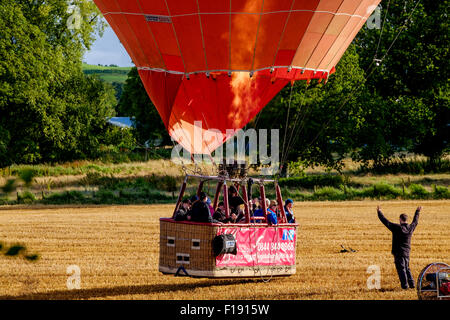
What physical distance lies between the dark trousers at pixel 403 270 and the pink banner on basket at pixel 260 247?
1695 mm

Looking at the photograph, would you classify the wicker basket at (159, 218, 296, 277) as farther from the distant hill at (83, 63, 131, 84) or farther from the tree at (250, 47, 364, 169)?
→ the distant hill at (83, 63, 131, 84)

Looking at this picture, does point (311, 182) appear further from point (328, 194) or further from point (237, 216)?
point (237, 216)

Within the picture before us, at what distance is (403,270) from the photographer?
972cm

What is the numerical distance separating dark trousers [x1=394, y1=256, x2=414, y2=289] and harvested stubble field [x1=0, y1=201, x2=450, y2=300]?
7.1 inches

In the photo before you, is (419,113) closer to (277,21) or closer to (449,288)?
(277,21)

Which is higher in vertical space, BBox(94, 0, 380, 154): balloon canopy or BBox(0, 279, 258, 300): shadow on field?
BBox(94, 0, 380, 154): balloon canopy

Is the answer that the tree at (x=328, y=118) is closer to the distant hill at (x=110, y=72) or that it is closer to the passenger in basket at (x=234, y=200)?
the passenger in basket at (x=234, y=200)

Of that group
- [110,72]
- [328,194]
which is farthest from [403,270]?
[110,72]

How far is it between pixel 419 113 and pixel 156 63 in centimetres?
2970

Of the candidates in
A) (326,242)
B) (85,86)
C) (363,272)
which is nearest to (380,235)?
(326,242)

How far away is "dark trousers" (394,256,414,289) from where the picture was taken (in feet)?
31.8

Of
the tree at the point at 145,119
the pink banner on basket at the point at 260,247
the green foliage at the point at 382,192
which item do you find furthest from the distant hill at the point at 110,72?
the pink banner on basket at the point at 260,247

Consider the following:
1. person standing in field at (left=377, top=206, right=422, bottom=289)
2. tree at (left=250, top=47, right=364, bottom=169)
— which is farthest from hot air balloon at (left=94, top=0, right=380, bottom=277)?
tree at (left=250, top=47, right=364, bottom=169)

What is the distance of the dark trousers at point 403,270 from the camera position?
9695 mm
